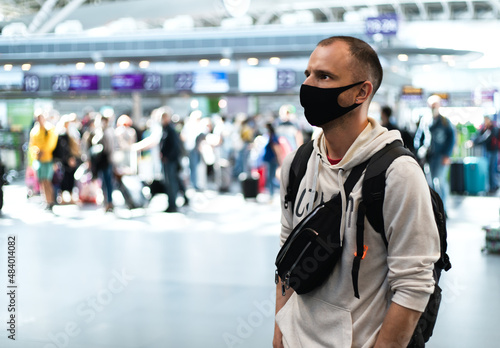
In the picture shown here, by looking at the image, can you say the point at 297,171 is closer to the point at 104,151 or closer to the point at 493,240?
the point at 493,240

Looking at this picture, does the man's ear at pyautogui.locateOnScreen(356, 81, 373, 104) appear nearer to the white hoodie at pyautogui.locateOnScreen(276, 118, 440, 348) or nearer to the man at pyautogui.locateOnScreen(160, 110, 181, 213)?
the white hoodie at pyautogui.locateOnScreen(276, 118, 440, 348)

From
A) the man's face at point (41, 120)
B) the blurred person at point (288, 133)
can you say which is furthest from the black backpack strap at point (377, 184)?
the blurred person at point (288, 133)

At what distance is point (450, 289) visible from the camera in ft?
18.6

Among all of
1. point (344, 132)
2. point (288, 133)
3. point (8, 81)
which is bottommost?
point (288, 133)

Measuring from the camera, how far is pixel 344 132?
1798 mm

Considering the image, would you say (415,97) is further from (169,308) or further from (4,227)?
(169,308)

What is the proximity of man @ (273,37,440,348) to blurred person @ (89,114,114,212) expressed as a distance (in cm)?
925

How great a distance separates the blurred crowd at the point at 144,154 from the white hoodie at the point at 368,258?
29.4 feet

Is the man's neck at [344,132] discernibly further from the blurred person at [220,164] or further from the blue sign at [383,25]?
the blue sign at [383,25]

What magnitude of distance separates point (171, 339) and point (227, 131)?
12268mm

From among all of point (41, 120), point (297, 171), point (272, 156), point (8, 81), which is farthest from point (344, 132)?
point (8, 81)

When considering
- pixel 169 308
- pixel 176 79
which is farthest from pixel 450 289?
pixel 176 79

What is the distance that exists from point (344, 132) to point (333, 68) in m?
0.20

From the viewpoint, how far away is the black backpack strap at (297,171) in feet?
6.28
